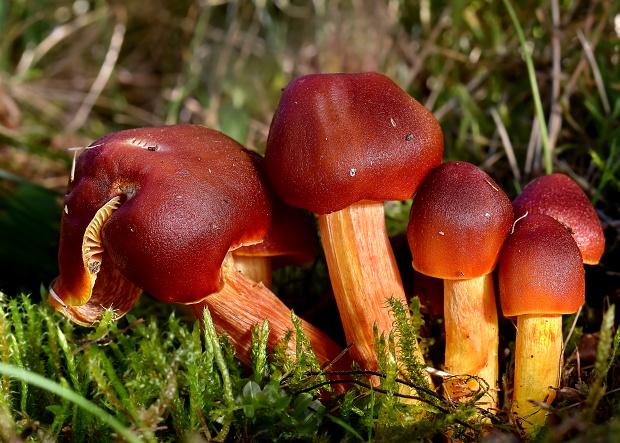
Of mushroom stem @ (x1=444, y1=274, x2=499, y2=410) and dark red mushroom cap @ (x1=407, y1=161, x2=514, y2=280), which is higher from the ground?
dark red mushroom cap @ (x1=407, y1=161, x2=514, y2=280)

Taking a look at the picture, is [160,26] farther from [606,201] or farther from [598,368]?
[598,368]

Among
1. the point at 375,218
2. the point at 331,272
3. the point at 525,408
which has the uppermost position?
the point at 375,218

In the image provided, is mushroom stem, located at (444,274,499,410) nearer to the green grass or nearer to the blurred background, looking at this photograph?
the green grass

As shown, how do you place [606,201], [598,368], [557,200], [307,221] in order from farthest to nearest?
1. [606,201]
2. [307,221]
3. [557,200]
4. [598,368]

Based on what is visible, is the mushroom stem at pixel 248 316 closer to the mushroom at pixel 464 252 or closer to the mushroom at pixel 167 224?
the mushroom at pixel 167 224

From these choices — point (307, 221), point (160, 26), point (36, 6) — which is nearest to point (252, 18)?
point (160, 26)

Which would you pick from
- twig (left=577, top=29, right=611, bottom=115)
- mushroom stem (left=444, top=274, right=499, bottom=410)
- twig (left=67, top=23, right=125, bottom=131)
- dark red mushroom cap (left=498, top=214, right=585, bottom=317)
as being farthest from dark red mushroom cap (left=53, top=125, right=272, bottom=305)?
twig (left=67, top=23, right=125, bottom=131)

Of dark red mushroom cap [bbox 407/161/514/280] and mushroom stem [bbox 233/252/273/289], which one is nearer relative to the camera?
dark red mushroom cap [bbox 407/161/514/280]
